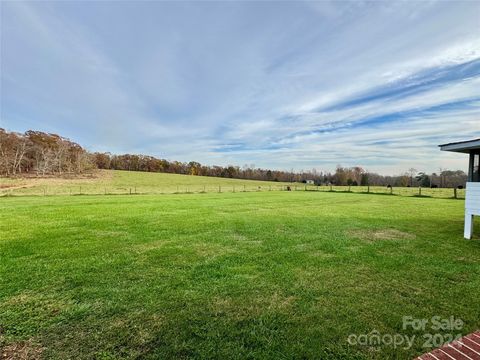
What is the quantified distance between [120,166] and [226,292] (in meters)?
82.9

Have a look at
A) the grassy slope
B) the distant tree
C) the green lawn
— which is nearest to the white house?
the green lawn

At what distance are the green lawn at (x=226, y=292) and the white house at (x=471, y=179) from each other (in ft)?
2.19

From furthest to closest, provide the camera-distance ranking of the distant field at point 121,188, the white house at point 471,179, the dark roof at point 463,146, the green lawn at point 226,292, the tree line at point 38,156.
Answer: the tree line at point 38,156 → the distant field at point 121,188 → the white house at point 471,179 → the dark roof at point 463,146 → the green lawn at point 226,292

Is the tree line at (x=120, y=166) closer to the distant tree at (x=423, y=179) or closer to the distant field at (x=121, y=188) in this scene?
the distant tree at (x=423, y=179)

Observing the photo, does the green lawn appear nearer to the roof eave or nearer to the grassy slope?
the roof eave

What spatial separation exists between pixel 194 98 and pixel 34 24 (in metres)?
12.2

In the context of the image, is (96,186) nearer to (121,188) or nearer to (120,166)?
(121,188)

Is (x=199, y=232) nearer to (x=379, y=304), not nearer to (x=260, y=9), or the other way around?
(x=379, y=304)

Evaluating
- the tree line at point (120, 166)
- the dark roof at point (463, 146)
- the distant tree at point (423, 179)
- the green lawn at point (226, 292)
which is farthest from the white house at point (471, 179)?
the distant tree at point (423, 179)

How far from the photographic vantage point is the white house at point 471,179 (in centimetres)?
723

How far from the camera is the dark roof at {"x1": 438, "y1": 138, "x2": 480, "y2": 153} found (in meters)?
6.99

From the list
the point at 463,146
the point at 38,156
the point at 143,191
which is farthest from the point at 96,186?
the point at 463,146

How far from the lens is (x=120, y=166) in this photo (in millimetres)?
77250

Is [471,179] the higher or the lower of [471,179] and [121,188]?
the higher
